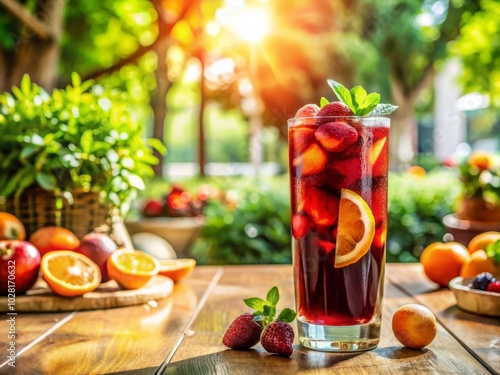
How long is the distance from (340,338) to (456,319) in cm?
46

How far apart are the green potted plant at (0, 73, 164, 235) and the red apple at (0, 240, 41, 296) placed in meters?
0.38

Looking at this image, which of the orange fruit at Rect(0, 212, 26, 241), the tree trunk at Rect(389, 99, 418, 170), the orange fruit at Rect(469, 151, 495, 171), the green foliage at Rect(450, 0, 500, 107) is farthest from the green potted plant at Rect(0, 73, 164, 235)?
the green foliage at Rect(450, 0, 500, 107)

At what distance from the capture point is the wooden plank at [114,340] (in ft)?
4.11

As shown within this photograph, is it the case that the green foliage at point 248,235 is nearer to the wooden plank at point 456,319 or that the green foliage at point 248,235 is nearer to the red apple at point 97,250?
the wooden plank at point 456,319

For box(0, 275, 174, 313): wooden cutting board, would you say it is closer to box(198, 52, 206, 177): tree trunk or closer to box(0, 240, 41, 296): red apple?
box(0, 240, 41, 296): red apple

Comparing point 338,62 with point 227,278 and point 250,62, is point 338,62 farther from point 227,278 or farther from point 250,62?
point 227,278

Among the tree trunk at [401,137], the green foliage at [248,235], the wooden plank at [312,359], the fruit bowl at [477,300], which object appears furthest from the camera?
the tree trunk at [401,137]

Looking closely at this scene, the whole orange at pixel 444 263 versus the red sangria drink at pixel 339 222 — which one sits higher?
the red sangria drink at pixel 339 222

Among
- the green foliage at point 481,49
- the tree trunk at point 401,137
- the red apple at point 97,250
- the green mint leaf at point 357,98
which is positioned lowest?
the red apple at point 97,250

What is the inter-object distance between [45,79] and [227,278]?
4111mm

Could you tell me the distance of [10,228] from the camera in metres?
2.06

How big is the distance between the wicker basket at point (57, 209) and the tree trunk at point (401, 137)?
8980 mm

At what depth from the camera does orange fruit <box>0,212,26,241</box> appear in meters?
2.05

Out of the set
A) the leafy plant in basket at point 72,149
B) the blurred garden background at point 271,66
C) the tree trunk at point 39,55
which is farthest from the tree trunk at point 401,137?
the leafy plant in basket at point 72,149
